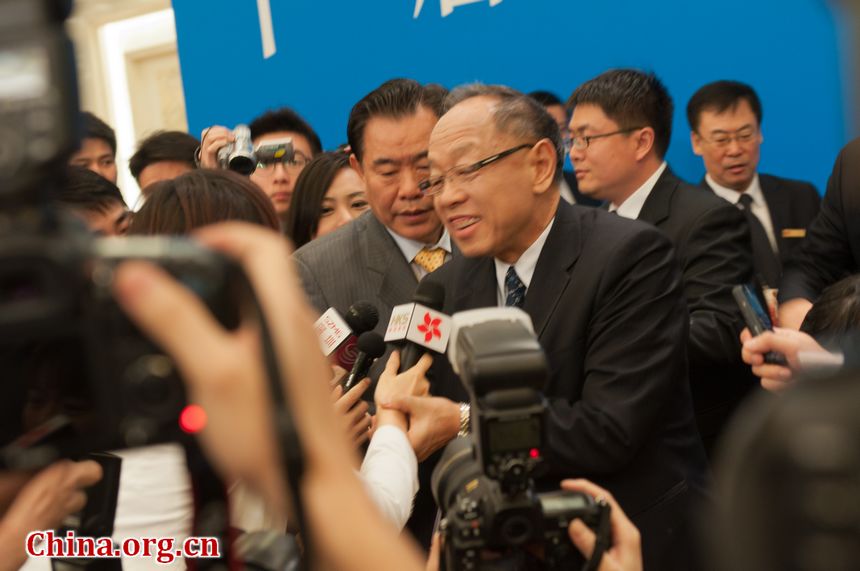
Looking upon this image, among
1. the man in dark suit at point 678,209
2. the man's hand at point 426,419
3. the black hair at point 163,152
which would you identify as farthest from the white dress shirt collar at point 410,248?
the black hair at point 163,152

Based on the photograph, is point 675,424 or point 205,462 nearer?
point 205,462

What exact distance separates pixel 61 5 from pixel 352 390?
1302 mm

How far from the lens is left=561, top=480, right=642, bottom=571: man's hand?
4.40ft

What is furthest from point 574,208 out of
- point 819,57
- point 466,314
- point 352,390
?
point 819,57

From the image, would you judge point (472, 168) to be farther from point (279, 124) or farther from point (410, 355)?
point (279, 124)

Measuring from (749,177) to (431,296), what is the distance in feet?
7.45

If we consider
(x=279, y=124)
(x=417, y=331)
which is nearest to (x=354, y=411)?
(x=417, y=331)

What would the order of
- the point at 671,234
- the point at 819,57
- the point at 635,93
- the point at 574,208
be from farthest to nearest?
the point at 819,57
the point at 635,93
the point at 671,234
the point at 574,208

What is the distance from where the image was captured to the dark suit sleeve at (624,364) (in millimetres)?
1898

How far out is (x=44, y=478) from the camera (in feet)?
2.68

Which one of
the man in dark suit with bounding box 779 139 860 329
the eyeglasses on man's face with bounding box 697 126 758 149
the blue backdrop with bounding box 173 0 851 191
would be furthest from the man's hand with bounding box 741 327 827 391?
the eyeglasses on man's face with bounding box 697 126 758 149

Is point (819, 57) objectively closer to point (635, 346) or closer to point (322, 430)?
point (635, 346)

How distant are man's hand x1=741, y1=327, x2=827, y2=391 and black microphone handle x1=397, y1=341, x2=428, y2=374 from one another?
67 centimetres

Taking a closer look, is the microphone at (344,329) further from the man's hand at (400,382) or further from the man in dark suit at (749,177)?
the man in dark suit at (749,177)
